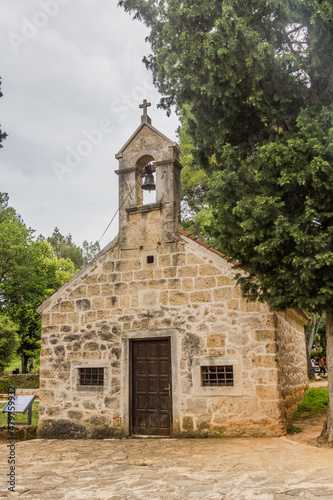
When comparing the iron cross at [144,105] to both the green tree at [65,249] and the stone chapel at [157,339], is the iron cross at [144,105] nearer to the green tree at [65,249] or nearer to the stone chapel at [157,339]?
the stone chapel at [157,339]

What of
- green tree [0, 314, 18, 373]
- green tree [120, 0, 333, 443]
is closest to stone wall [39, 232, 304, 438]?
green tree [120, 0, 333, 443]

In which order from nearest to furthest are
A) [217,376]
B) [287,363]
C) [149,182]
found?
[217,376], [287,363], [149,182]

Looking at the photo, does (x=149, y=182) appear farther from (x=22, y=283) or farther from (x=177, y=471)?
(x=22, y=283)

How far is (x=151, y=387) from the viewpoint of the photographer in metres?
8.41

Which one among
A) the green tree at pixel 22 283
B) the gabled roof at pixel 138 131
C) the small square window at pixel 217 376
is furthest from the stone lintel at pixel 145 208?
the green tree at pixel 22 283

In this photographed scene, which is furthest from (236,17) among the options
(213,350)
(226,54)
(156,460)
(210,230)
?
(156,460)

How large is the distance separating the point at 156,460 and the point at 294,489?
237 cm

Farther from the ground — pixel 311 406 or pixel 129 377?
pixel 129 377

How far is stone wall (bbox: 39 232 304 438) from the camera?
7.73 m

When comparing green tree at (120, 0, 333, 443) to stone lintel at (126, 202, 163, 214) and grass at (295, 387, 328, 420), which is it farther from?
grass at (295, 387, 328, 420)

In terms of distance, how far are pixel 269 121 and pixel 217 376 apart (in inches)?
182

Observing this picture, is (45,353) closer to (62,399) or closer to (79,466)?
(62,399)

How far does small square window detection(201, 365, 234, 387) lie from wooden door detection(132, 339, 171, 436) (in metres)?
0.72

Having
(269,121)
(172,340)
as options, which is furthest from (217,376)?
(269,121)
